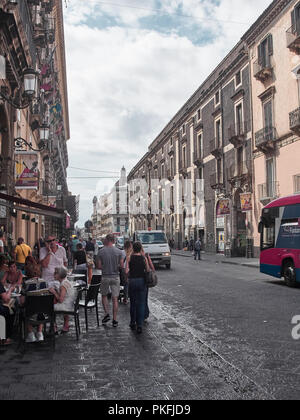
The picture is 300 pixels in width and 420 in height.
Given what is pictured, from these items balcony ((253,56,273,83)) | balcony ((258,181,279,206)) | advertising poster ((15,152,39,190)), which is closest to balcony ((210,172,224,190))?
balcony ((258,181,279,206))

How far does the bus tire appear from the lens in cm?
1376

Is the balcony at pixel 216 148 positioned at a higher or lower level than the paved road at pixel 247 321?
higher

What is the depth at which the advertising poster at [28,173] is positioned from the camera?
16703 millimetres

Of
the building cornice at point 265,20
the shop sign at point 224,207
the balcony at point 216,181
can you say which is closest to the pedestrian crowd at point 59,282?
the building cornice at point 265,20

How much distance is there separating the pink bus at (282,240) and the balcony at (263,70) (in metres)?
13.5

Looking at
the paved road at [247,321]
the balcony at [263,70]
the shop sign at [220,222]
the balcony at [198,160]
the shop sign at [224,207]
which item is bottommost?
the paved road at [247,321]

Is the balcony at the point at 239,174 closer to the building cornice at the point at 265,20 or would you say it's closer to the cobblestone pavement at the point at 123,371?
the building cornice at the point at 265,20

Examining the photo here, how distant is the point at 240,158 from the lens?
1224 inches

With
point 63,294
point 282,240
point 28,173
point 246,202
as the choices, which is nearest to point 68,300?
point 63,294

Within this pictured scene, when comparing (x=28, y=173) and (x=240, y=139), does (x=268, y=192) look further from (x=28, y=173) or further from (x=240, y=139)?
(x=28, y=173)

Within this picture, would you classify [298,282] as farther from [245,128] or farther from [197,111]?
[197,111]

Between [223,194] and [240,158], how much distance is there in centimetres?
380

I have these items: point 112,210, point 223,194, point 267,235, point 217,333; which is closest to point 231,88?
point 223,194

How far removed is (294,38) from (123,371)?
22.5 m
